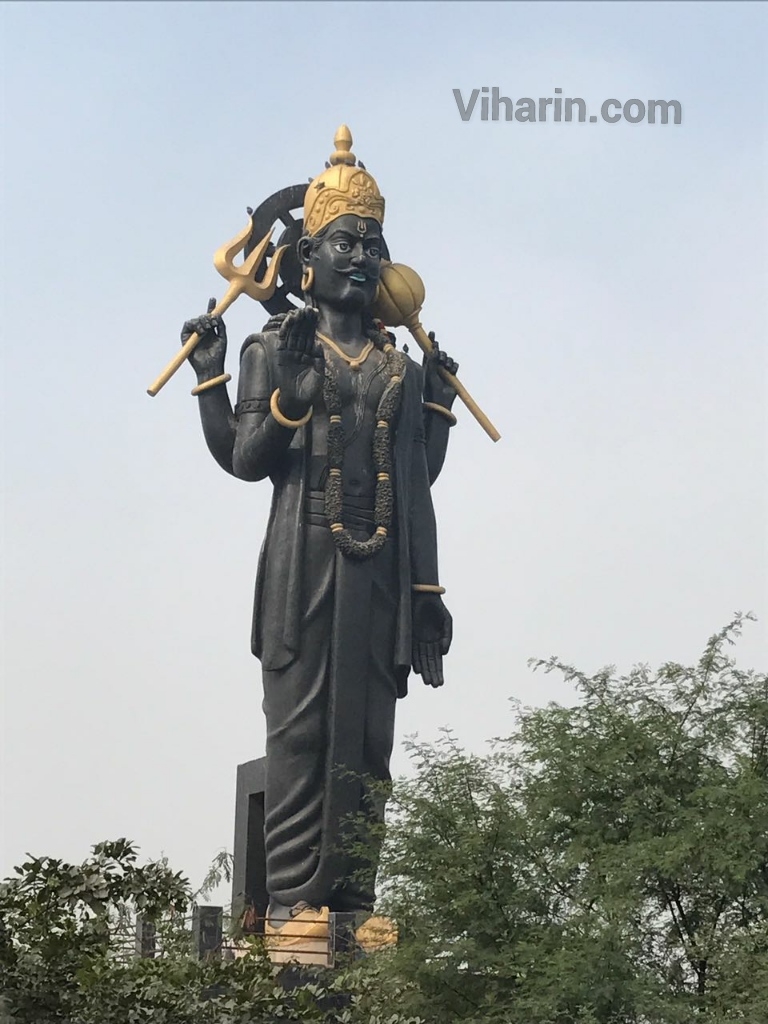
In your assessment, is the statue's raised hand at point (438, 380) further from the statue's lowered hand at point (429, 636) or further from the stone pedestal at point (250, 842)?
the stone pedestal at point (250, 842)

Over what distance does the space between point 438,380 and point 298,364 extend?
171cm

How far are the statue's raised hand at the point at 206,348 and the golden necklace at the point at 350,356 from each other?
2.60 ft

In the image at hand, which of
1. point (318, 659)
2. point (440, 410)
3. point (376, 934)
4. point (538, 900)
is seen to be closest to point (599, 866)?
point (538, 900)

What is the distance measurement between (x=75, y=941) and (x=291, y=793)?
14.2 feet

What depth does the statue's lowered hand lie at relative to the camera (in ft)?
49.7

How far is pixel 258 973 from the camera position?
35.5 feet

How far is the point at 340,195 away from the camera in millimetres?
15242

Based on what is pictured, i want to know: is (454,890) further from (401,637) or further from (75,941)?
(401,637)

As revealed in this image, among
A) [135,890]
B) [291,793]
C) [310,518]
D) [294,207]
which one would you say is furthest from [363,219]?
[135,890]

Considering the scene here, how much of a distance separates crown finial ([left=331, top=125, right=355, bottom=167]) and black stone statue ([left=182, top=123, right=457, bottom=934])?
0.16 feet

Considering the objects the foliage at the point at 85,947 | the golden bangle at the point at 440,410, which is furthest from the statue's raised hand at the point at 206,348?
the foliage at the point at 85,947

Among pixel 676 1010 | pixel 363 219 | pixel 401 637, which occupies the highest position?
pixel 363 219

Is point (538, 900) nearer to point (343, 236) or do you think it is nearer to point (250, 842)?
point (250, 842)

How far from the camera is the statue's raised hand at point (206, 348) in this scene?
49.2 ft
